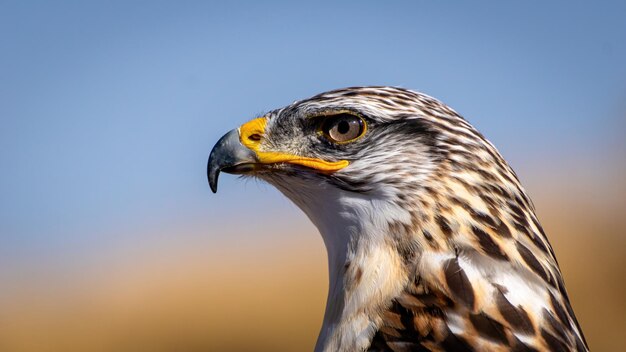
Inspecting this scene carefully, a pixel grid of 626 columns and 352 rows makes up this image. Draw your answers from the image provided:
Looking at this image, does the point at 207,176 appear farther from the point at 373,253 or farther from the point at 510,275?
the point at 510,275

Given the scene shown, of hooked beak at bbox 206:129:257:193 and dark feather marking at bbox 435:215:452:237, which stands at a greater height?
hooked beak at bbox 206:129:257:193

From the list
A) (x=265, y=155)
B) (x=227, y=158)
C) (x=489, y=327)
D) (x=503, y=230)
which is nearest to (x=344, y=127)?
(x=265, y=155)

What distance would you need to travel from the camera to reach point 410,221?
307 centimetres

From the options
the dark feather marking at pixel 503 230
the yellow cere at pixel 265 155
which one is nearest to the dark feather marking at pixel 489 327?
the dark feather marking at pixel 503 230

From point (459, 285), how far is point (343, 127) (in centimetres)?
91

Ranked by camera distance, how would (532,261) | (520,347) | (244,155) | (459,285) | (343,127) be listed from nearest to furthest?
(520,347) < (459,285) < (532,261) < (343,127) < (244,155)

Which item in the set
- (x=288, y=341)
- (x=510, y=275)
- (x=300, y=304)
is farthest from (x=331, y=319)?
(x=300, y=304)

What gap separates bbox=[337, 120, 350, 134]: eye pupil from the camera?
342 centimetres

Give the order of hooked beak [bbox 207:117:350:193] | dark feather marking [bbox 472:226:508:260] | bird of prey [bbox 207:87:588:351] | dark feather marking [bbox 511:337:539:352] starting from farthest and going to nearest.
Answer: hooked beak [bbox 207:117:350:193], dark feather marking [bbox 472:226:508:260], bird of prey [bbox 207:87:588:351], dark feather marking [bbox 511:337:539:352]

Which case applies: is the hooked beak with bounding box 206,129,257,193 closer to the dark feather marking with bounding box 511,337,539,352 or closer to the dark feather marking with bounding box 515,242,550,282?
the dark feather marking with bounding box 515,242,550,282

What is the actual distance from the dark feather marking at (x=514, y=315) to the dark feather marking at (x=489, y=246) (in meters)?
0.16

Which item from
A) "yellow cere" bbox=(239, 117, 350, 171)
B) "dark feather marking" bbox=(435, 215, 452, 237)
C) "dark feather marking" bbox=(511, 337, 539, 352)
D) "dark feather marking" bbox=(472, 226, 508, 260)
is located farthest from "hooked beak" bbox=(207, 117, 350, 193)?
"dark feather marking" bbox=(511, 337, 539, 352)

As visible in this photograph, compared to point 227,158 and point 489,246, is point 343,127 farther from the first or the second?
point 489,246

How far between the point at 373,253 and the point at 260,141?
2.72 feet
